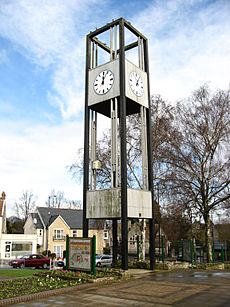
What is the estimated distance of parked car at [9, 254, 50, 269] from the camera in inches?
1195

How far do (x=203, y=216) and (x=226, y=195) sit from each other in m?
A: 2.59

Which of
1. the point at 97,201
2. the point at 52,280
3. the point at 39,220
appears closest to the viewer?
the point at 52,280

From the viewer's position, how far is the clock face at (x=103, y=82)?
57.9 ft

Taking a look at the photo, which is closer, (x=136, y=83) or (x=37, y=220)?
(x=136, y=83)

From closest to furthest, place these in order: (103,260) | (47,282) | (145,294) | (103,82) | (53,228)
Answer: (145,294), (47,282), (103,82), (103,260), (53,228)

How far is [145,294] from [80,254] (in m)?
4.99

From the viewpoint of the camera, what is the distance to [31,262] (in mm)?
30953

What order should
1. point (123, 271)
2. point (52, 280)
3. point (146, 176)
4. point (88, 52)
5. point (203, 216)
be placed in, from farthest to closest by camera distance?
point (203, 216)
point (88, 52)
point (146, 176)
point (123, 271)
point (52, 280)

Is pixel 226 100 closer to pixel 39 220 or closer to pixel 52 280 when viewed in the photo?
pixel 52 280

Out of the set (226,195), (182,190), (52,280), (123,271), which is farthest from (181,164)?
(52,280)

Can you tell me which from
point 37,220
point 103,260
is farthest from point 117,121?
point 37,220

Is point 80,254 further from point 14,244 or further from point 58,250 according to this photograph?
point 58,250

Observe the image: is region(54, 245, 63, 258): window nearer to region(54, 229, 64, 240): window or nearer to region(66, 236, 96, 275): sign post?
region(54, 229, 64, 240): window

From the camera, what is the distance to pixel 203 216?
2491cm
